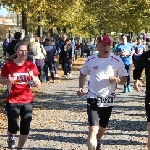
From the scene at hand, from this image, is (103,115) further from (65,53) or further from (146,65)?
(65,53)

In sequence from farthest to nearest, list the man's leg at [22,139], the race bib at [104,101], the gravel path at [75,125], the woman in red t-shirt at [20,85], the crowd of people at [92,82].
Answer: the gravel path at [75,125] < the man's leg at [22,139] < the woman in red t-shirt at [20,85] < the race bib at [104,101] < the crowd of people at [92,82]

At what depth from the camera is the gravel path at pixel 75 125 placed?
8.21m

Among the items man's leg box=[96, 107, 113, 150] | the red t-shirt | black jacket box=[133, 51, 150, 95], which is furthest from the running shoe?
black jacket box=[133, 51, 150, 95]

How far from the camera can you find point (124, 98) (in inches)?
571

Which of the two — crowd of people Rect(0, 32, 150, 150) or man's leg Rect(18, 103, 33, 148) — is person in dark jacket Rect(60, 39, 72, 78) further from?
man's leg Rect(18, 103, 33, 148)

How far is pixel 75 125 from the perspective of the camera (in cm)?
1008

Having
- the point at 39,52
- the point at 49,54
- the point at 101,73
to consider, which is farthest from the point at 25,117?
the point at 49,54

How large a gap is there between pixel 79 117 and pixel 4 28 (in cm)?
8482

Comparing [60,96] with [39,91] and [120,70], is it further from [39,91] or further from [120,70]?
[120,70]

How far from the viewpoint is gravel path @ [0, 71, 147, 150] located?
821 centimetres

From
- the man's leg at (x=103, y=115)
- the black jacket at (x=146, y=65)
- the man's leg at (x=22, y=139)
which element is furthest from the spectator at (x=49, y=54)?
the black jacket at (x=146, y=65)

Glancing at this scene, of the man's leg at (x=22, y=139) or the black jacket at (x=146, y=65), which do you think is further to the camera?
the man's leg at (x=22, y=139)

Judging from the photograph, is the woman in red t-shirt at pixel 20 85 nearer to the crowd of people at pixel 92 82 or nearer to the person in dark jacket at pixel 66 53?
the crowd of people at pixel 92 82

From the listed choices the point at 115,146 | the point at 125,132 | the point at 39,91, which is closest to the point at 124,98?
the point at 39,91
